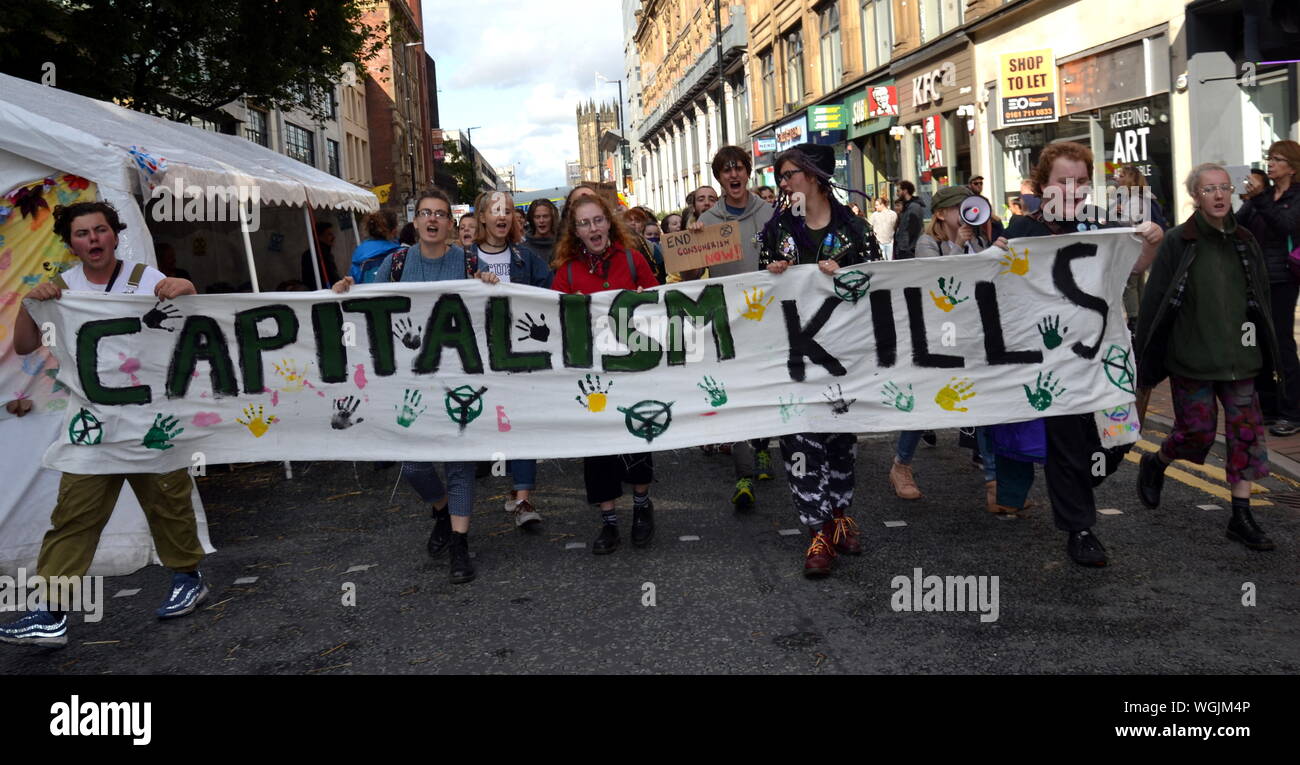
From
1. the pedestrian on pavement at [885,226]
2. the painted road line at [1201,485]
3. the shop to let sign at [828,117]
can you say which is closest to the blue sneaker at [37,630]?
the painted road line at [1201,485]

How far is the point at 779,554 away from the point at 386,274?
9.36 feet

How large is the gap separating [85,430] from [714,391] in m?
3.02

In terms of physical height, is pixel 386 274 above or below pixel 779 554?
above

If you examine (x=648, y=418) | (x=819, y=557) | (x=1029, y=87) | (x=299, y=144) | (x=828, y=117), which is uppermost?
(x=299, y=144)

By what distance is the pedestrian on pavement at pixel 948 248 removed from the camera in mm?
6285

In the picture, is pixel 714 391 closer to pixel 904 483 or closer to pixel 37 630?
pixel 904 483

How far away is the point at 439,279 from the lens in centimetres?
603

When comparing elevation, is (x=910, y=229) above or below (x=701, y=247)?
above

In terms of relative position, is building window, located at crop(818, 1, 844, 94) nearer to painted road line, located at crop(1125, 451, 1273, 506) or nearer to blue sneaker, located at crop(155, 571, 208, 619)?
painted road line, located at crop(1125, 451, 1273, 506)

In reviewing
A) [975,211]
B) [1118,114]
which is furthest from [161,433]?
[1118,114]

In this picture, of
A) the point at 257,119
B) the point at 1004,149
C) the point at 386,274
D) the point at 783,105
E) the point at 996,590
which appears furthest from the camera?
the point at 783,105

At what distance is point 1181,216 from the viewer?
→ 1536 cm
